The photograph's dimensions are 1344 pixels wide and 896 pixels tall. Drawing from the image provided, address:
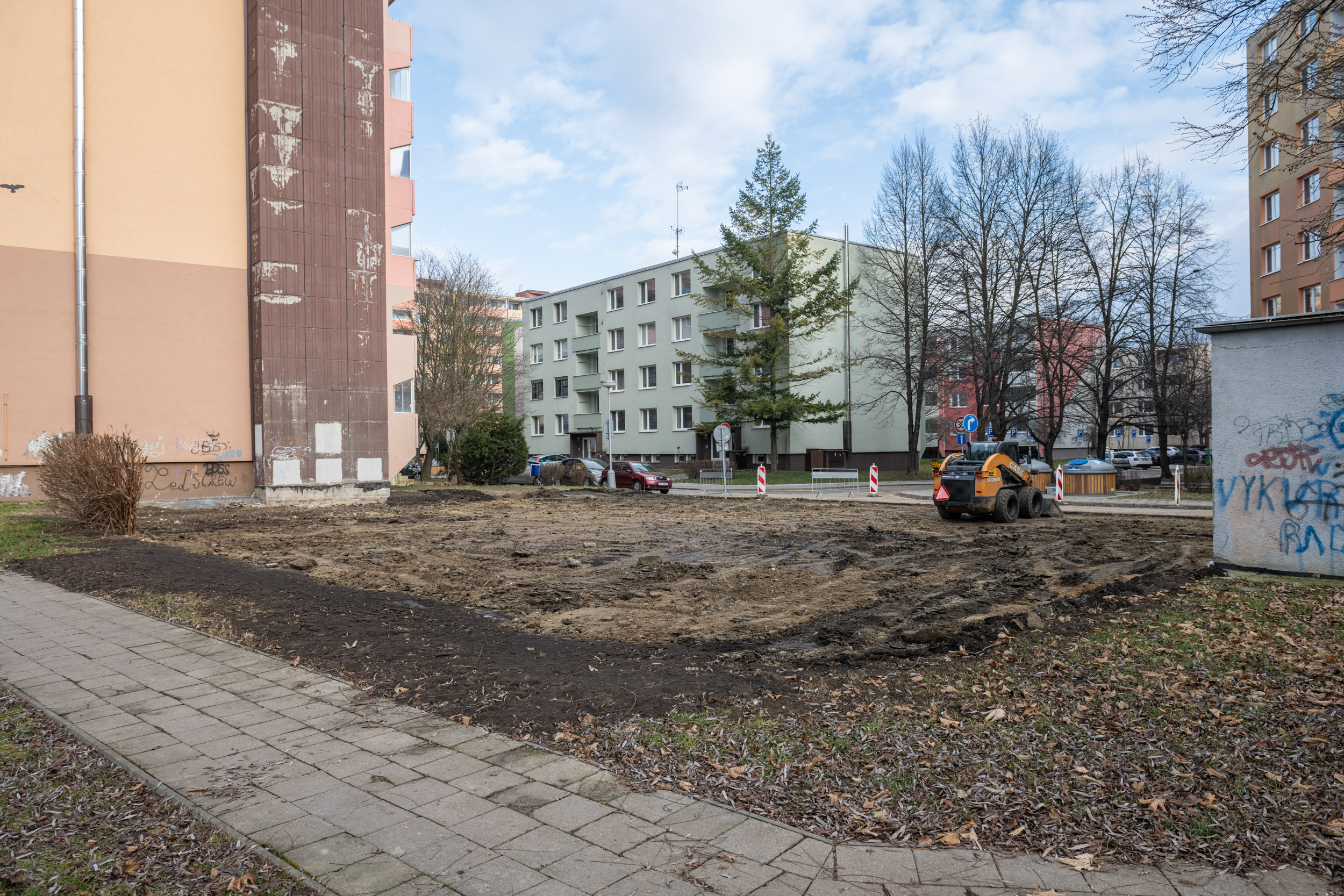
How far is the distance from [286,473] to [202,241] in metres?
6.93

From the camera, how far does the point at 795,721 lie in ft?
16.0

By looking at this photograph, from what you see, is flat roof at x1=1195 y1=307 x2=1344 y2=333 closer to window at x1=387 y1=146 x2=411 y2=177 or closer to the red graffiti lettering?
the red graffiti lettering

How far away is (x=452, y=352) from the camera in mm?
42656

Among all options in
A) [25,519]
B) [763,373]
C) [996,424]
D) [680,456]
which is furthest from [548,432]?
[25,519]

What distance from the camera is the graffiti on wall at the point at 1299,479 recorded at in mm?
8688

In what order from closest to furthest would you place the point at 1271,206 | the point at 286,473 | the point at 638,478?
1. the point at 286,473
2. the point at 638,478
3. the point at 1271,206

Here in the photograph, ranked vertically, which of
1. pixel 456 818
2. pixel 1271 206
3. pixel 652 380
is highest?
pixel 1271 206

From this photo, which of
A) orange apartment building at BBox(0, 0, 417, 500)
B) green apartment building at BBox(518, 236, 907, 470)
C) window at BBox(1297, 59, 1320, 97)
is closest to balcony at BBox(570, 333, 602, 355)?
green apartment building at BBox(518, 236, 907, 470)

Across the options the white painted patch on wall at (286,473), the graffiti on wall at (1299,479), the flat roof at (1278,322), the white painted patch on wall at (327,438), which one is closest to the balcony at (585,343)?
the white painted patch on wall at (327,438)

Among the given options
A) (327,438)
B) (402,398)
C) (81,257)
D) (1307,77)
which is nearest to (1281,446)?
(1307,77)

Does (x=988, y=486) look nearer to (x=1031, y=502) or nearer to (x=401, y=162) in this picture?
(x=1031, y=502)

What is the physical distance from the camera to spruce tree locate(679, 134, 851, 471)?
139 feet

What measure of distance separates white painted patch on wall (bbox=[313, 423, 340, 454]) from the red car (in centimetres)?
1317

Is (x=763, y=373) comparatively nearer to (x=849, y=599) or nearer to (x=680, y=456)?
(x=680, y=456)
